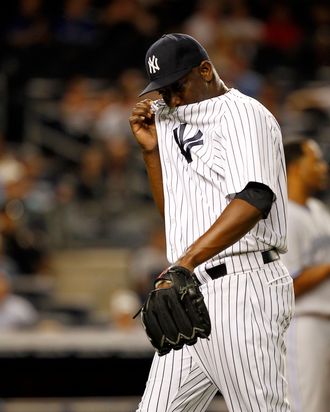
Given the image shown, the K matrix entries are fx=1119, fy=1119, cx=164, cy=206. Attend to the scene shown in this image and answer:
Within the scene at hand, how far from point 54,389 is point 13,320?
58.0 inches

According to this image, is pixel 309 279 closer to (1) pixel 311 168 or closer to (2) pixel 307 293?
(2) pixel 307 293

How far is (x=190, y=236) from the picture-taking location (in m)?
3.55

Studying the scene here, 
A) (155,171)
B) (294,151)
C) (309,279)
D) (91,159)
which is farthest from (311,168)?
(91,159)

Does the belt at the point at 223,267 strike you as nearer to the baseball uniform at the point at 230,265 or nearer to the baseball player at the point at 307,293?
the baseball uniform at the point at 230,265

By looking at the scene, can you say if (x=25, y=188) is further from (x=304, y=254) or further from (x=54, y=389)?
(x=304, y=254)

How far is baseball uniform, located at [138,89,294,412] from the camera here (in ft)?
11.3

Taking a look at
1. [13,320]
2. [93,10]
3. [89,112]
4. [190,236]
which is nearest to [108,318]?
[13,320]

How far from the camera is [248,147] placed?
3408 millimetres

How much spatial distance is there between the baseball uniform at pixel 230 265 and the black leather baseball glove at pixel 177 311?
0.43 ft

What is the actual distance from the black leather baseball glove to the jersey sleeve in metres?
0.32

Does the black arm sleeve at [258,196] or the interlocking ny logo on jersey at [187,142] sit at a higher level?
the interlocking ny logo on jersey at [187,142]

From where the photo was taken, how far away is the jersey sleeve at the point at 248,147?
3383 millimetres

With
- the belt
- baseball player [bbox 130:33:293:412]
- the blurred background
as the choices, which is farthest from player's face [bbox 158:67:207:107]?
the blurred background

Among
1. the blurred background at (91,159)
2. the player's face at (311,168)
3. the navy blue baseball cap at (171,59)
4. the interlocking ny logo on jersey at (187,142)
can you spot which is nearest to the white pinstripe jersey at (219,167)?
the interlocking ny logo on jersey at (187,142)
